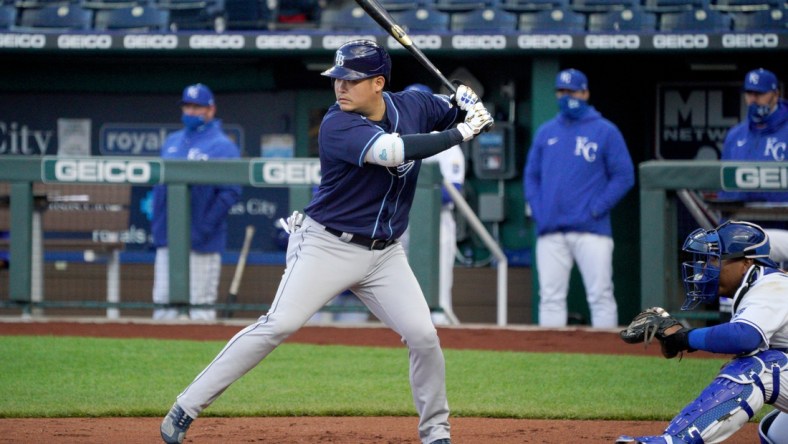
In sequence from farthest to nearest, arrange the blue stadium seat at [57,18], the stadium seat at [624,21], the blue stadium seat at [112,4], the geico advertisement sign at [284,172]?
the blue stadium seat at [112,4]
the blue stadium seat at [57,18]
the stadium seat at [624,21]
the geico advertisement sign at [284,172]

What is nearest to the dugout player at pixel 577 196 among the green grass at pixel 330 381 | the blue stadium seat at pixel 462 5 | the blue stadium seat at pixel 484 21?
the green grass at pixel 330 381

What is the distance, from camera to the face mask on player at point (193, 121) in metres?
8.84

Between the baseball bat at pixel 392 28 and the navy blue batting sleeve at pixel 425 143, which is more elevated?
the baseball bat at pixel 392 28

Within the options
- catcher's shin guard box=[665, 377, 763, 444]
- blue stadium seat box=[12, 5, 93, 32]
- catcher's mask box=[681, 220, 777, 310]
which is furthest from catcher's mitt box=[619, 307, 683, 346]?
blue stadium seat box=[12, 5, 93, 32]

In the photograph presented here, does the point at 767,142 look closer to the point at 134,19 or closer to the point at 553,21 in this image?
the point at 553,21

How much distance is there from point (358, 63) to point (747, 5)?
6.41 meters

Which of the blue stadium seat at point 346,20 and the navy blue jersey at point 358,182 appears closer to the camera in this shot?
the navy blue jersey at point 358,182

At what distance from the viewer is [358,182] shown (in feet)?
15.1

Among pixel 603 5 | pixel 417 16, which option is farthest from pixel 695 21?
pixel 417 16

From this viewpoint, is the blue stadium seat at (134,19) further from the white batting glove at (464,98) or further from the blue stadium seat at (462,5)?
the white batting glove at (464,98)

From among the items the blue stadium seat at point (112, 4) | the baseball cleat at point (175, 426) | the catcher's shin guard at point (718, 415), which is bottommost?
the baseball cleat at point (175, 426)

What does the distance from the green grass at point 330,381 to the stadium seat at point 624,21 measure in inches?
137

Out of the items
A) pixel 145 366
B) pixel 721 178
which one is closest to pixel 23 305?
pixel 145 366

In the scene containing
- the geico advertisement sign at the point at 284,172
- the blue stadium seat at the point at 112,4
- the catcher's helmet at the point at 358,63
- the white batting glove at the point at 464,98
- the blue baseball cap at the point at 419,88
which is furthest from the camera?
the blue stadium seat at the point at 112,4
